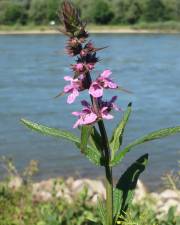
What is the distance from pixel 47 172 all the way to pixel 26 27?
158 feet

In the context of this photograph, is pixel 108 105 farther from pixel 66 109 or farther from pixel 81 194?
pixel 66 109

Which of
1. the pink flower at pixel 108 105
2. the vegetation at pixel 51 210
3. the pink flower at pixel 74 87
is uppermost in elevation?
the pink flower at pixel 74 87

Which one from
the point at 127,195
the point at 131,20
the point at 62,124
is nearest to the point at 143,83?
the point at 62,124

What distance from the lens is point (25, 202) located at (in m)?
5.16

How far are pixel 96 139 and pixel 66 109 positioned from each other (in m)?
10.0

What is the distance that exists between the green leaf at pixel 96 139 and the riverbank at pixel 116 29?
4824 centimetres

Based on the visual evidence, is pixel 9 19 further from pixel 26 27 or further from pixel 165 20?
pixel 165 20

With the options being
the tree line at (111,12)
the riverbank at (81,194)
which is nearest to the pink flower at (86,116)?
the riverbank at (81,194)

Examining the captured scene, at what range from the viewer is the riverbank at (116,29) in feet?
168

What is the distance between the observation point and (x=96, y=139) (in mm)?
2449

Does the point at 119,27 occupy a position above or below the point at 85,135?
below

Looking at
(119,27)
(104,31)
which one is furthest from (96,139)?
(119,27)

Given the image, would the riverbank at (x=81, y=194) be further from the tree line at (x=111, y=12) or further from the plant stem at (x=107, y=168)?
the tree line at (x=111, y=12)

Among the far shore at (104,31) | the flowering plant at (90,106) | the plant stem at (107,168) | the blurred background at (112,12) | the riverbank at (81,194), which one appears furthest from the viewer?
the blurred background at (112,12)
